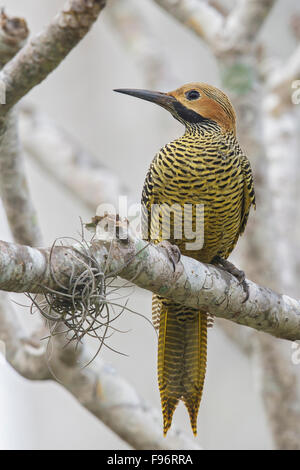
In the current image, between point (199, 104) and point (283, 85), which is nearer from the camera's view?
point (199, 104)

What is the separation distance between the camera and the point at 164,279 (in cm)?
294

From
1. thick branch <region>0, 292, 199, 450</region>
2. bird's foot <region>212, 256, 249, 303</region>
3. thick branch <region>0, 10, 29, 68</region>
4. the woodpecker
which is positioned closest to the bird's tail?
the woodpecker

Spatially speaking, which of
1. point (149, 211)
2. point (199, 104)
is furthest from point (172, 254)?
point (199, 104)

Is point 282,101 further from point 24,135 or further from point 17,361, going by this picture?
point 17,361

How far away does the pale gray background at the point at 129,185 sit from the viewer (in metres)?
8.83

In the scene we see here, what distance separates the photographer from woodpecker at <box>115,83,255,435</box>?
139 inches

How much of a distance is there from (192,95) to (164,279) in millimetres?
1300

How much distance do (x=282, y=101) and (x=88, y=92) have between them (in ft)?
16.9

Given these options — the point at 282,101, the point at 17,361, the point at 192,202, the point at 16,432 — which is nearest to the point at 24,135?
the point at 282,101

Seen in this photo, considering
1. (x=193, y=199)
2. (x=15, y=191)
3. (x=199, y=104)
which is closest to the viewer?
(x=193, y=199)

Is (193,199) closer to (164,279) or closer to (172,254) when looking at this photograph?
(172,254)

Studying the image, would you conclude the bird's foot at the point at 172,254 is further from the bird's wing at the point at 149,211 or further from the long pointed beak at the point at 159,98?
the long pointed beak at the point at 159,98

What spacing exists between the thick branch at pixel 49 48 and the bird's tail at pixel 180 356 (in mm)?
1312

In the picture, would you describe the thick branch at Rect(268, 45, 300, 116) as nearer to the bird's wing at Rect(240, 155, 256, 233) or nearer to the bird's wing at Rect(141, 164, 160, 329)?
the bird's wing at Rect(240, 155, 256, 233)
